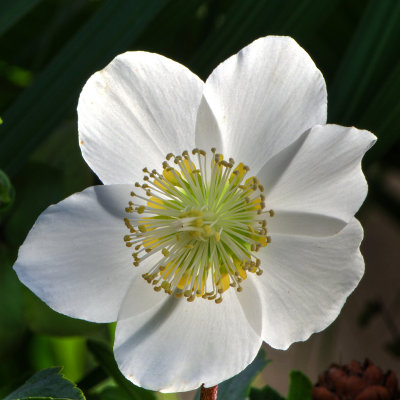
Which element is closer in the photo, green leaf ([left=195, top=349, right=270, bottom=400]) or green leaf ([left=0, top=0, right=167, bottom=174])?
green leaf ([left=195, top=349, right=270, bottom=400])

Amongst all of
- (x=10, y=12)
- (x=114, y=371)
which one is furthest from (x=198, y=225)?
(x=10, y=12)

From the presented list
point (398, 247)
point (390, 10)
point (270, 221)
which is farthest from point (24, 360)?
point (398, 247)

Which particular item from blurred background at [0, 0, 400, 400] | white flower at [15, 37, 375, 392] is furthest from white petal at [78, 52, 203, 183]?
blurred background at [0, 0, 400, 400]

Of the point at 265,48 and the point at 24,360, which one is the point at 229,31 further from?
the point at 24,360

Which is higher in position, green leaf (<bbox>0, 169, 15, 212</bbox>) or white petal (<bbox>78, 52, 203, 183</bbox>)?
white petal (<bbox>78, 52, 203, 183</bbox>)

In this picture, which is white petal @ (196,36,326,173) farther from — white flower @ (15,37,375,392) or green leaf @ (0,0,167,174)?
green leaf @ (0,0,167,174)

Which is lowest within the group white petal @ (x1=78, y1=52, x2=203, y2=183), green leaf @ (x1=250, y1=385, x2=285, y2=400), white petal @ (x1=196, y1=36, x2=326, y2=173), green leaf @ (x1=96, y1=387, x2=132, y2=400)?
green leaf @ (x1=96, y1=387, x2=132, y2=400)
